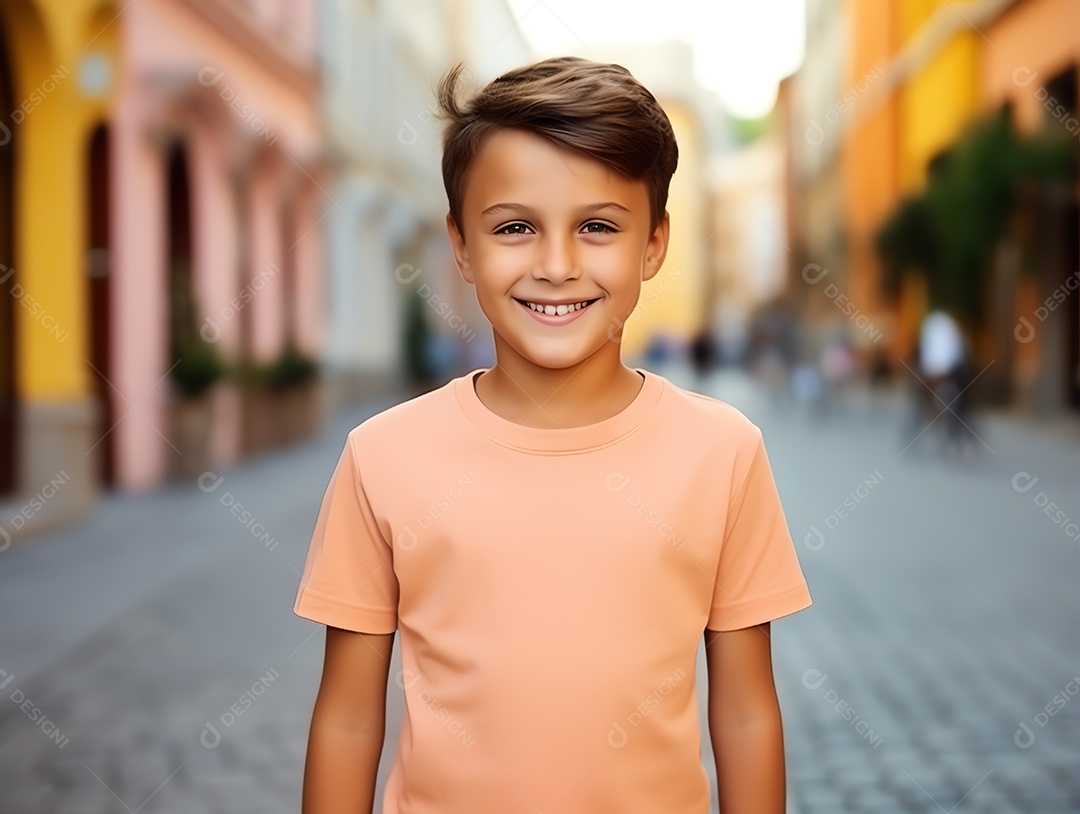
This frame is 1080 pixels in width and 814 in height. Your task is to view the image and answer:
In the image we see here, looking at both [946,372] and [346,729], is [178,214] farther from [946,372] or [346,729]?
[346,729]

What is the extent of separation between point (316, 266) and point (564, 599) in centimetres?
1859

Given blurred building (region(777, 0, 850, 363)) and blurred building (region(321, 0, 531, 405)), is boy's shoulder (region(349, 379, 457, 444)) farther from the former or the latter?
blurred building (region(777, 0, 850, 363))

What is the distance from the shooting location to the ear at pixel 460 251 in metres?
1.73

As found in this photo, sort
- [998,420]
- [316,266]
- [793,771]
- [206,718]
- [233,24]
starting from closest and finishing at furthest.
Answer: [793,771] → [206,718] → [233,24] → [998,420] → [316,266]

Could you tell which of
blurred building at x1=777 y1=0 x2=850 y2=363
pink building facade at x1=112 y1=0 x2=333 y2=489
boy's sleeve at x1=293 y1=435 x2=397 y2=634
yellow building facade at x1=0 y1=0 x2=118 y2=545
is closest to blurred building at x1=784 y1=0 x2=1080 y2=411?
blurred building at x1=777 y1=0 x2=850 y2=363

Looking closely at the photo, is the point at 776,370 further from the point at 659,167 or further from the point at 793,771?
the point at 659,167

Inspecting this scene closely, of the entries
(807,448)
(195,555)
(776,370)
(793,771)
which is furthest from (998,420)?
(793,771)

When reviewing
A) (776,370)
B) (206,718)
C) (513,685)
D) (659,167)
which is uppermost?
(659,167)

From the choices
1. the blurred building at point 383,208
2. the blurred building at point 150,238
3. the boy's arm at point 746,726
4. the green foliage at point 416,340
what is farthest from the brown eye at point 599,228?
the green foliage at point 416,340

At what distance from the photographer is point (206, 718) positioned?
14.9 feet

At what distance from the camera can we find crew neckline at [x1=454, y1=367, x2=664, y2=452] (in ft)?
5.32

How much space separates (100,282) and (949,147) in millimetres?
14115

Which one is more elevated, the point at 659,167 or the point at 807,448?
the point at 659,167

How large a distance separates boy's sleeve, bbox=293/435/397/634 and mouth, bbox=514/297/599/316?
29 cm
